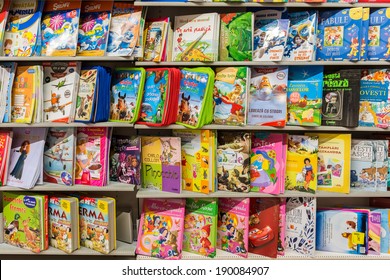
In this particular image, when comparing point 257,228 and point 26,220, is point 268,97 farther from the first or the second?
point 26,220

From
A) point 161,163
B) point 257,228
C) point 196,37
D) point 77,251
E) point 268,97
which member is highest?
point 196,37

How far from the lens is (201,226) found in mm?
2461

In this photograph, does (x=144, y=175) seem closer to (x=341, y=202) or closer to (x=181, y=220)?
(x=181, y=220)

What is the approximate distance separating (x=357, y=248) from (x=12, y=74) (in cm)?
240

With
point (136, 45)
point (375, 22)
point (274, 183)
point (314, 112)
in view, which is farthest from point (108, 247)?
point (375, 22)

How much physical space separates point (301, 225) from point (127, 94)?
1.37m

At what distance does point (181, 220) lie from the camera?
242 cm

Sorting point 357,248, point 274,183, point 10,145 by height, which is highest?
point 10,145

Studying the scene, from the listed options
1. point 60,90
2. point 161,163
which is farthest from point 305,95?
point 60,90

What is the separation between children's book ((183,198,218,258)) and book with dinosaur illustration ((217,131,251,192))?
15cm

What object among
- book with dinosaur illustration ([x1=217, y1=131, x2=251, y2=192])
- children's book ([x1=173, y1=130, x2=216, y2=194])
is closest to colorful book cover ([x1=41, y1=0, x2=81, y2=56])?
children's book ([x1=173, y1=130, x2=216, y2=194])

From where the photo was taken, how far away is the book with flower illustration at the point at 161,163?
7.83ft

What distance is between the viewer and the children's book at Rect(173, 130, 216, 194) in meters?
2.37

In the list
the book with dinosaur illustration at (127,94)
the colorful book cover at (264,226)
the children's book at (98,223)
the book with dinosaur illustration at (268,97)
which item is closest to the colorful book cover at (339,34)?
the book with dinosaur illustration at (268,97)
